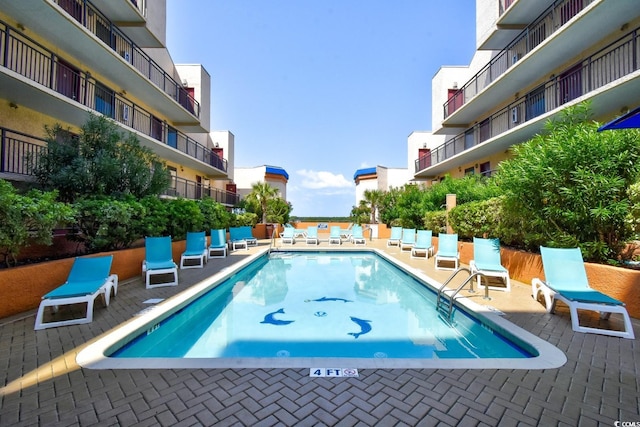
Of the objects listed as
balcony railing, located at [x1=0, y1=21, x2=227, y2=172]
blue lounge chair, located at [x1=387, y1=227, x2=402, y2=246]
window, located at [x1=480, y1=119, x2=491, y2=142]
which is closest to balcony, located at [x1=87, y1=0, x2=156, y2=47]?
balcony railing, located at [x1=0, y1=21, x2=227, y2=172]

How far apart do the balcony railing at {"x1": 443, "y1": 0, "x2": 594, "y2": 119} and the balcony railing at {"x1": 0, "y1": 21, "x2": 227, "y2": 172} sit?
1723 cm

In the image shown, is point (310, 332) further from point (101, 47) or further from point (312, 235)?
point (312, 235)

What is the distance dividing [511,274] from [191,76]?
21765 millimetres

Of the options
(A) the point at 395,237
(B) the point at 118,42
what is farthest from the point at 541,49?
(B) the point at 118,42

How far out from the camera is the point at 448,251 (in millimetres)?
9008

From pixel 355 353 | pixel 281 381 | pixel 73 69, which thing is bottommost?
pixel 355 353

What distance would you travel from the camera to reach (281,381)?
2807 mm

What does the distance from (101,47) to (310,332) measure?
11553 mm

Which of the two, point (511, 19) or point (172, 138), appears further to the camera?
point (172, 138)

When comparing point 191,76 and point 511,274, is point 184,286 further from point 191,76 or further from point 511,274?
point 191,76

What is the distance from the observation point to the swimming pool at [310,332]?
126 inches

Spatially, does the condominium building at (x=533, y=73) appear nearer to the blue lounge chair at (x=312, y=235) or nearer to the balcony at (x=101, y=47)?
the blue lounge chair at (x=312, y=235)

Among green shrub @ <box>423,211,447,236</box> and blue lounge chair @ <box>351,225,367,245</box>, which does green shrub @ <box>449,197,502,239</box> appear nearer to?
green shrub @ <box>423,211,447,236</box>

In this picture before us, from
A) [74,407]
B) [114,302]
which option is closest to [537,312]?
[74,407]
